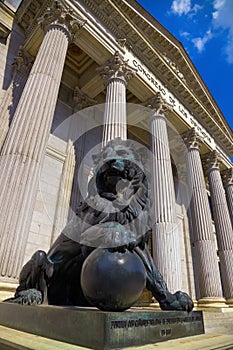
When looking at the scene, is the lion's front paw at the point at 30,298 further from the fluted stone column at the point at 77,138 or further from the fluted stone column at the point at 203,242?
the fluted stone column at the point at 203,242

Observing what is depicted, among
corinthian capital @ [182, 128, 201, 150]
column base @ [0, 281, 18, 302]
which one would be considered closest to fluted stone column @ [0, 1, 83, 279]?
column base @ [0, 281, 18, 302]

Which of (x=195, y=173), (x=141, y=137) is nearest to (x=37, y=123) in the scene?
(x=195, y=173)

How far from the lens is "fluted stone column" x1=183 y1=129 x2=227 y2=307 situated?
1191 centimetres

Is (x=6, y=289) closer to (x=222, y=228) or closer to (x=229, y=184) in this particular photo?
(x=222, y=228)

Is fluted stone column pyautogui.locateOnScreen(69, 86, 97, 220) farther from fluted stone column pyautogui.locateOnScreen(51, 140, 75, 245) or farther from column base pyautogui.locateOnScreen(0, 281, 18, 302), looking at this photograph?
column base pyautogui.locateOnScreen(0, 281, 18, 302)

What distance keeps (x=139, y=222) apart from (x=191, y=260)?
1645cm

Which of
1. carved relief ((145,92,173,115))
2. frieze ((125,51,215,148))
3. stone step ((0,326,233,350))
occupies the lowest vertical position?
stone step ((0,326,233,350))

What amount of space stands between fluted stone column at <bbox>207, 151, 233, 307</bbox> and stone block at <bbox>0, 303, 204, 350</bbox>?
47.1 feet

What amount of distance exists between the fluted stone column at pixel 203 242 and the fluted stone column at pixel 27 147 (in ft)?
33.0

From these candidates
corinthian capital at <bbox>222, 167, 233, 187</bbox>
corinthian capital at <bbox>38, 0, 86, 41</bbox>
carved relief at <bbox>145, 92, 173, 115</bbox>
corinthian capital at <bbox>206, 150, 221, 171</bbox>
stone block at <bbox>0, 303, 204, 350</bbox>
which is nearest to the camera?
stone block at <bbox>0, 303, 204, 350</bbox>

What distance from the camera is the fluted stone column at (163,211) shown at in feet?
30.8

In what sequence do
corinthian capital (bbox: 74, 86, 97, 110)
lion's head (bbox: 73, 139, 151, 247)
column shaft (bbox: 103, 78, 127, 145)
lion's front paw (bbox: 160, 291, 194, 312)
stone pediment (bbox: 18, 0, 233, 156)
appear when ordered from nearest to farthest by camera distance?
lion's front paw (bbox: 160, 291, 194, 312) → lion's head (bbox: 73, 139, 151, 247) → column shaft (bbox: 103, 78, 127, 145) → stone pediment (bbox: 18, 0, 233, 156) → corinthian capital (bbox: 74, 86, 97, 110)

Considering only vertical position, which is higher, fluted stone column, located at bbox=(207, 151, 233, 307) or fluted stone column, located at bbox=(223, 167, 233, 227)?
fluted stone column, located at bbox=(223, 167, 233, 227)

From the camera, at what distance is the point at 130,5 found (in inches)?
545
